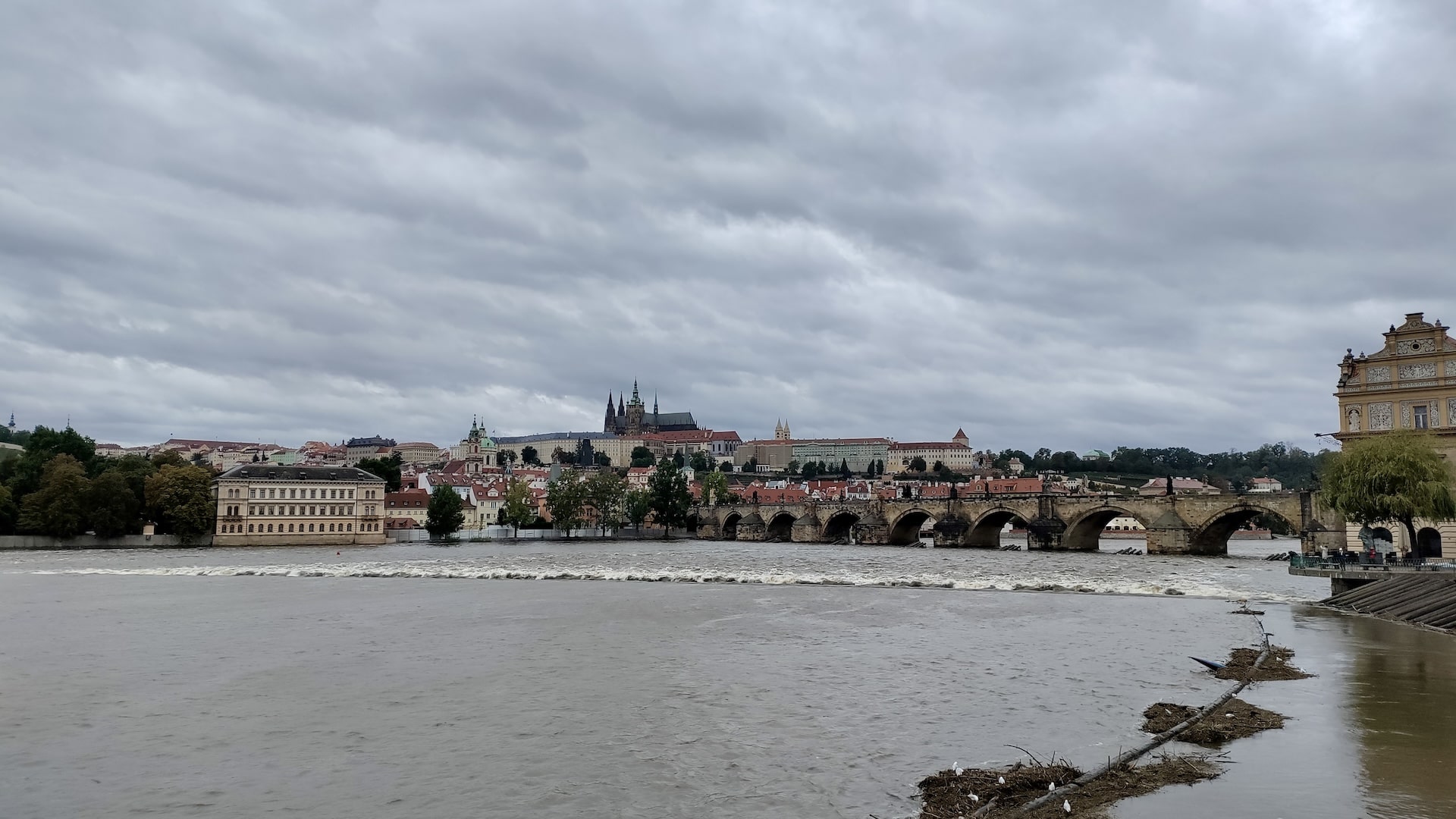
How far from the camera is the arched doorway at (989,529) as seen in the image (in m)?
82.5

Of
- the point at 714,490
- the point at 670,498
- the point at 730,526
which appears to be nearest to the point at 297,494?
the point at 670,498

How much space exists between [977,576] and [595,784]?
3969cm

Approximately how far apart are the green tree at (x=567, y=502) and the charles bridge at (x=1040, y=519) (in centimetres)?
1840

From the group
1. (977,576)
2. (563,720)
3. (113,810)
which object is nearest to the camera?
(113,810)

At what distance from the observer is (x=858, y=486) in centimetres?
16950

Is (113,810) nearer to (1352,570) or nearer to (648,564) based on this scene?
(1352,570)

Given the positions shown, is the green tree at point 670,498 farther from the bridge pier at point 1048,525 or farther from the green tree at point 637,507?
the bridge pier at point 1048,525

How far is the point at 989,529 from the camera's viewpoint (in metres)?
89.2

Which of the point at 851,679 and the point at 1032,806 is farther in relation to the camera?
the point at 851,679

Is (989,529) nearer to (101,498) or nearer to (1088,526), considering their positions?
(1088,526)

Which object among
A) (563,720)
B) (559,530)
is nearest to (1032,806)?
(563,720)

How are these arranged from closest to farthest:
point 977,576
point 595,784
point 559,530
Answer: point 595,784
point 977,576
point 559,530

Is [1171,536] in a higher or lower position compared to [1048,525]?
lower

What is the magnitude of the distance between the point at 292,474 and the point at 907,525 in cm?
5725
